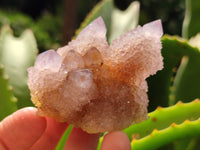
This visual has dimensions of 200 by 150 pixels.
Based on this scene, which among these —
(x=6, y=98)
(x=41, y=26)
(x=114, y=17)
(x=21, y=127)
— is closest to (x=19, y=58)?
(x=6, y=98)

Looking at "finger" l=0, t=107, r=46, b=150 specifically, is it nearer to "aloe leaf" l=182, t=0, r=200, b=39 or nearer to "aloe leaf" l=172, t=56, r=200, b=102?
"aloe leaf" l=172, t=56, r=200, b=102

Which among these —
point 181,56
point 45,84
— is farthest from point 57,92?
point 181,56

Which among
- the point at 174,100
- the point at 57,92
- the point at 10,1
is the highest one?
the point at 10,1

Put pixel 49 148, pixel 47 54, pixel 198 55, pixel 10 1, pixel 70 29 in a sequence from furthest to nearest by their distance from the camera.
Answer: pixel 10 1, pixel 70 29, pixel 198 55, pixel 49 148, pixel 47 54

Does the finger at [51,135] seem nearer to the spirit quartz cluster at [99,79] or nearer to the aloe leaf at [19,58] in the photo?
the spirit quartz cluster at [99,79]

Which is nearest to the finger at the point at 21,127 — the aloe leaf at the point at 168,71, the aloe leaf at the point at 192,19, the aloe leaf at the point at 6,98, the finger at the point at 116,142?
the finger at the point at 116,142

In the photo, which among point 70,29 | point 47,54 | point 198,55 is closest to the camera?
point 47,54

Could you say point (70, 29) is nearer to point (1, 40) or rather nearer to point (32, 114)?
point (1, 40)

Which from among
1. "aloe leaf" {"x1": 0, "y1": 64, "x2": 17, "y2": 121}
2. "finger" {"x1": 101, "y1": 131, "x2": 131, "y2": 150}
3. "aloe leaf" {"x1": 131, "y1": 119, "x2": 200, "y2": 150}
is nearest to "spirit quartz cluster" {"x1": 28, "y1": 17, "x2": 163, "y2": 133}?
"finger" {"x1": 101, "y1": 131, "x2": 131, "y2": 150}
